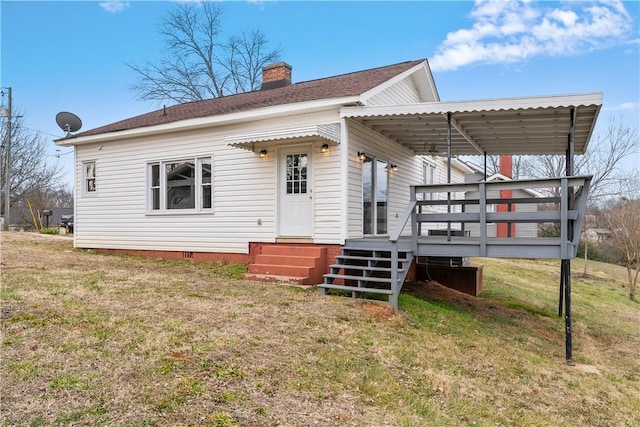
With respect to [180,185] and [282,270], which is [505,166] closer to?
[180,185]

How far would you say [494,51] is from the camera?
22875mm

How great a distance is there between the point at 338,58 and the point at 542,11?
10619 millimetres

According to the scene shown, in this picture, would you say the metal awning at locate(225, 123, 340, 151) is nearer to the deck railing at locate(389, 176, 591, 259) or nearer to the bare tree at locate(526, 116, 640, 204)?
the deck railing at locate(389, 176, 591, 259)

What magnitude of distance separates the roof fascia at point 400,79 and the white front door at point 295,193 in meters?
1.44

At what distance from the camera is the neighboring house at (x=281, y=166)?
758 centimetres

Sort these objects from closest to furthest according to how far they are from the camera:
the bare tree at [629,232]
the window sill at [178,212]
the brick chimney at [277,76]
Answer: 1. the window sill at [178,212]
2. the brick chimney at [277,76]
3. the bare tree at [629,232]

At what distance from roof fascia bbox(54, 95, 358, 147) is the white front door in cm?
75

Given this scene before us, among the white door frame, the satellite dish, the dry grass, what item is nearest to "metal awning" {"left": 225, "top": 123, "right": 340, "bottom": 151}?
the white door frame

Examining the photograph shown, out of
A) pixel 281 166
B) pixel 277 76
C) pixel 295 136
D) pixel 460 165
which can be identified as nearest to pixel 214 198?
pixel 281 166

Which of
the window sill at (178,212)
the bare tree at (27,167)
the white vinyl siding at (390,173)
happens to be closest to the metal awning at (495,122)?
the white vinyl siding at (390,173)

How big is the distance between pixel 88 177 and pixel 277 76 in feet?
18.8

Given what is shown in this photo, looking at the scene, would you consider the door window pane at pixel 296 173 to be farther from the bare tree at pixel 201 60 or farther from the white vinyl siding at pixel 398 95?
the bare tree at pixel 201 60

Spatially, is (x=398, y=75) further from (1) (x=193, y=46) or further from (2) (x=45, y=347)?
(1) (x=193, y=46)

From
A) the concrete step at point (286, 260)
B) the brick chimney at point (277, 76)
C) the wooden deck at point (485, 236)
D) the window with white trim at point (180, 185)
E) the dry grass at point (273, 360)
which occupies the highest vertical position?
the brick chimney at point (277, 76)
